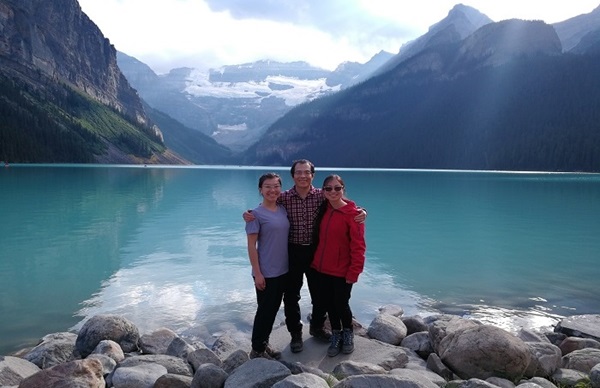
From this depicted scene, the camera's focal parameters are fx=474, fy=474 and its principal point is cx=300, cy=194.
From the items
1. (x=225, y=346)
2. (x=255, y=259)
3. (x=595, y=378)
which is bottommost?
(x=225, y=346)

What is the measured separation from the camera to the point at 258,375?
638cm

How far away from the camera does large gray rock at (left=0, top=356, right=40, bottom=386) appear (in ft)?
23.2

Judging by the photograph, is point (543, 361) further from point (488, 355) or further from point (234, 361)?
point (234, 361)

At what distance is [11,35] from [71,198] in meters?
194

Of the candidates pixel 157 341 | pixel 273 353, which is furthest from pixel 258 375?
pixel 157 341

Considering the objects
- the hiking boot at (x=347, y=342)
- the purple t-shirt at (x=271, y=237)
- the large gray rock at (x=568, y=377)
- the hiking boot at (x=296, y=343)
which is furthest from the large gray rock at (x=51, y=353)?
the large gray rock at (x=568, y=377)

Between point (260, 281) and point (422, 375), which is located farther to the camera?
point (260, 281)

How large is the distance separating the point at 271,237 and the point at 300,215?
0.59 metres

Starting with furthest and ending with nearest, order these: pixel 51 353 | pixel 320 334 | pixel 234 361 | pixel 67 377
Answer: pixel 51 353
pixel 320 334
pixel 234 361
pixel 67 377

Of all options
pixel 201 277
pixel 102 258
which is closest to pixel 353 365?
pixel 201 277

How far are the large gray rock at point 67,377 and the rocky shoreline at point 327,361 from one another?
0.01 metres

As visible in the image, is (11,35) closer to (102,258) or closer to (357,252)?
(102,258)

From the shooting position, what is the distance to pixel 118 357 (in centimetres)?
852

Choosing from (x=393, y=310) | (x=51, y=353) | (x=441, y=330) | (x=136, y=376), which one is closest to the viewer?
(x=136, y=376)
